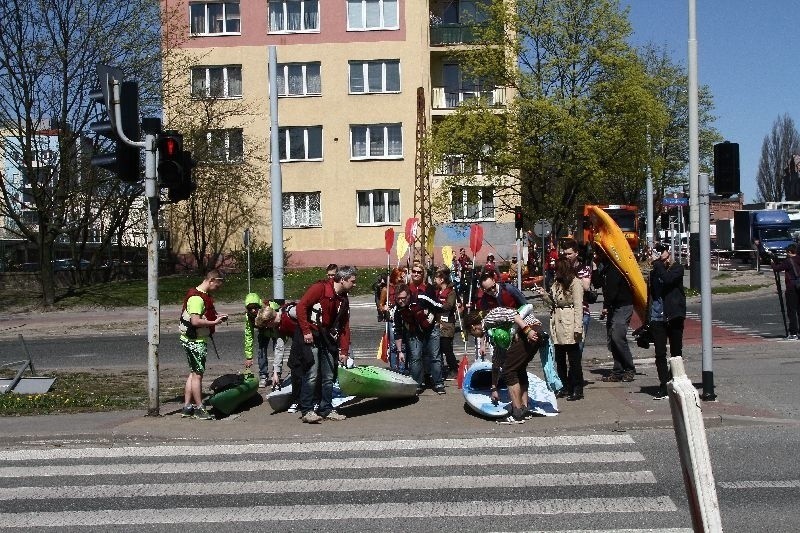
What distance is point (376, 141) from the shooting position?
1871 inches

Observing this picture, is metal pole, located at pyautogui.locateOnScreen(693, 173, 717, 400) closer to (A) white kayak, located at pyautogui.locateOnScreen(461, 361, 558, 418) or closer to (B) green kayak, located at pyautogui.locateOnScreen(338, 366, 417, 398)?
(A) white kayak, located at pyautogui.locateOnScreen(461, 361, 558, 418)

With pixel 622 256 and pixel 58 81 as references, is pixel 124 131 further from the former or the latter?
pixel 58 81

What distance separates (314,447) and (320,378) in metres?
1.56

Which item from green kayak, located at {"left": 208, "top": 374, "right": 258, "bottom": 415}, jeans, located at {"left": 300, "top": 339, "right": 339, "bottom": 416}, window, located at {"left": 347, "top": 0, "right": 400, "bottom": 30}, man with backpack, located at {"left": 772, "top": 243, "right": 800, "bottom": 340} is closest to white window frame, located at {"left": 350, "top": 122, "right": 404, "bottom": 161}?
window, located at {"left": 347, "top": 0, "right": 400, "bottom": 30}

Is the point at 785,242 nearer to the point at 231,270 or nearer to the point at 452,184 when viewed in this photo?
the point at 452,184

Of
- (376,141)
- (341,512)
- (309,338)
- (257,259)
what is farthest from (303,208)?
(341,512)

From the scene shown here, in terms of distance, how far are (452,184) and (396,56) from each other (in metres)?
8.79

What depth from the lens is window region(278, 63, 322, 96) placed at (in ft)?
155

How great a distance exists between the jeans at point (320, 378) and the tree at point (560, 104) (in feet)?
86.4

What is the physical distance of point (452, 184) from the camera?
40750mm

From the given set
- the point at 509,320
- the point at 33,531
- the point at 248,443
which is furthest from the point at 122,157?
the point at 33,531

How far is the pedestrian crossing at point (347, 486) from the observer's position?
25.0ft

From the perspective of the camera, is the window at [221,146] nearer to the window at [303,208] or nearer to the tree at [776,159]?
the window at [303,208]

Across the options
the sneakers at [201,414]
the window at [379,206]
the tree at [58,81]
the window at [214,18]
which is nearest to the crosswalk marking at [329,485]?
the sneakers at [201,414]
